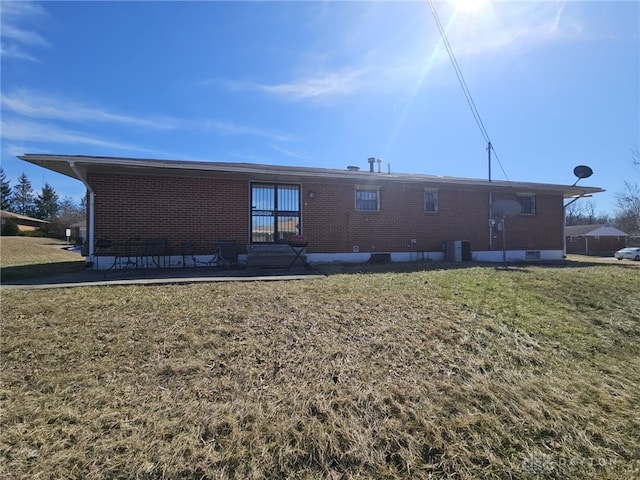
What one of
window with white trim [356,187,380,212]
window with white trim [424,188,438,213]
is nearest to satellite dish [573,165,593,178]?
window with white trim [424,188,438,213]

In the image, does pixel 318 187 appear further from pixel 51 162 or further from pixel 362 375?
pixel 362 375

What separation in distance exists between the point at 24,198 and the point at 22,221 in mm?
20116

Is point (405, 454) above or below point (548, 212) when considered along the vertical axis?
below

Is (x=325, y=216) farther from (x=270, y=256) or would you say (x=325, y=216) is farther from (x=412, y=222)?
(x=412, y=222)

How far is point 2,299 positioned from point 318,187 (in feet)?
26.3

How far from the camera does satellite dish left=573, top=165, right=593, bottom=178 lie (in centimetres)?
1232

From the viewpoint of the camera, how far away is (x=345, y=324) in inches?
172

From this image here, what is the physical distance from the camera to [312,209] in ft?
36.1

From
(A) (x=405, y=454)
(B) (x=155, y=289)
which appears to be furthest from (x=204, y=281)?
(A) (x=405, y=454)

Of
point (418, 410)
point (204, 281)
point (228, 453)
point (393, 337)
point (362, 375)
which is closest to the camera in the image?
point (228, 453)

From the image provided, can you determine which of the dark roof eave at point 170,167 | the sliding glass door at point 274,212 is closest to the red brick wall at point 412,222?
the sliding glass door at point 274,212

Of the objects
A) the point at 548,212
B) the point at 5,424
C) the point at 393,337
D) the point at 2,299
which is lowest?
the point at 5,424

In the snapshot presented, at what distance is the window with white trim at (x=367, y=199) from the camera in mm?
11562

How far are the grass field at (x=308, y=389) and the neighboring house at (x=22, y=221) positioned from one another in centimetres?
3572
